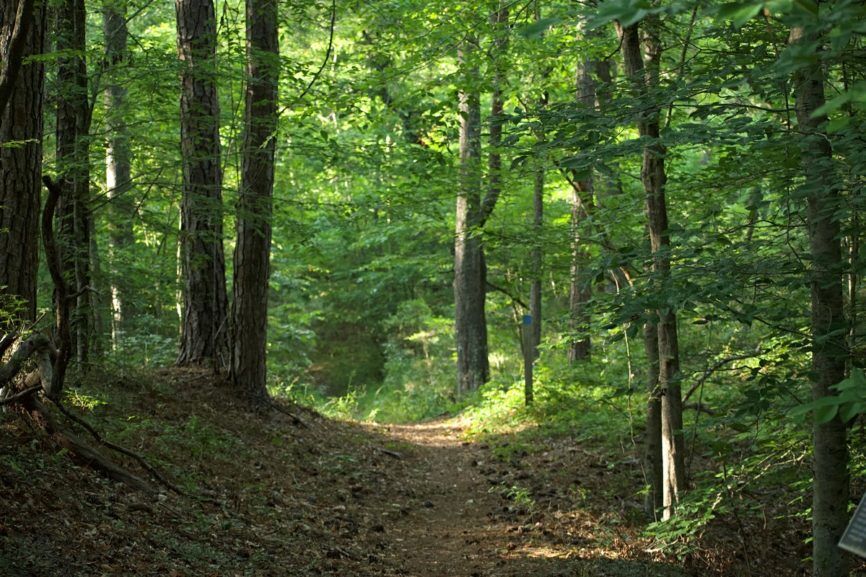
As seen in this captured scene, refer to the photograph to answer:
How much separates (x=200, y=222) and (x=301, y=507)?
14.8 feet

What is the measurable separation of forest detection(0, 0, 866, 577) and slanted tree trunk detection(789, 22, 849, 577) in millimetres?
18

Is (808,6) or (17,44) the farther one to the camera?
(17,44)

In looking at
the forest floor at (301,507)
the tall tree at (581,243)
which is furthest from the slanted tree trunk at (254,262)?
the tall tree at (581,243)

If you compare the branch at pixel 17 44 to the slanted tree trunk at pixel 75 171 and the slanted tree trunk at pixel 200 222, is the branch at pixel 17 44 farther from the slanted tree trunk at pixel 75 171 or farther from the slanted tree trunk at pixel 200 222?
the slanted tree trunk at pixel 200 222

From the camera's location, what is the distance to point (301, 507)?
24.5 ft

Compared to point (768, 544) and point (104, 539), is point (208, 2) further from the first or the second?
point (768, 544)

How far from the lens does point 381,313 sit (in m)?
27.2

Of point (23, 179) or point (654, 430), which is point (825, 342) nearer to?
point (654, 430)

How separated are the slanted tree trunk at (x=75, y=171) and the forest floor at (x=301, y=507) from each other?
80cm

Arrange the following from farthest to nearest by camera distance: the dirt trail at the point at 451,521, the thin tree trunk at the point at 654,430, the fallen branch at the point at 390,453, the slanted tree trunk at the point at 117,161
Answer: the fallen branch at the point at 390,453 → the slanted tree trunk at the point at 117,161 → the thin tree trunk at the point at 654,430 → the dirt trail at the point at 451,521

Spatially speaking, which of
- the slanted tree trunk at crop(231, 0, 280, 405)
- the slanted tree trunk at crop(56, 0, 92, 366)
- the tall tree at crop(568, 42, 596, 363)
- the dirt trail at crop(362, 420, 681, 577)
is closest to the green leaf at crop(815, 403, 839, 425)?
the dirt trail at crop(362, 420, 681, 577)

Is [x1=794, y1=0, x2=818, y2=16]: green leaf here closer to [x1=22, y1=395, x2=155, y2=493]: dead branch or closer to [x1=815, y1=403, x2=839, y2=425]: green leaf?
[x1=815, y1=403, x2=839, y2=425]: green leaf

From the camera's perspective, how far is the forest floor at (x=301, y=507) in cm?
480

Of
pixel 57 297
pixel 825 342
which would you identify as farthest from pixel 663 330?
pixel 57 297
